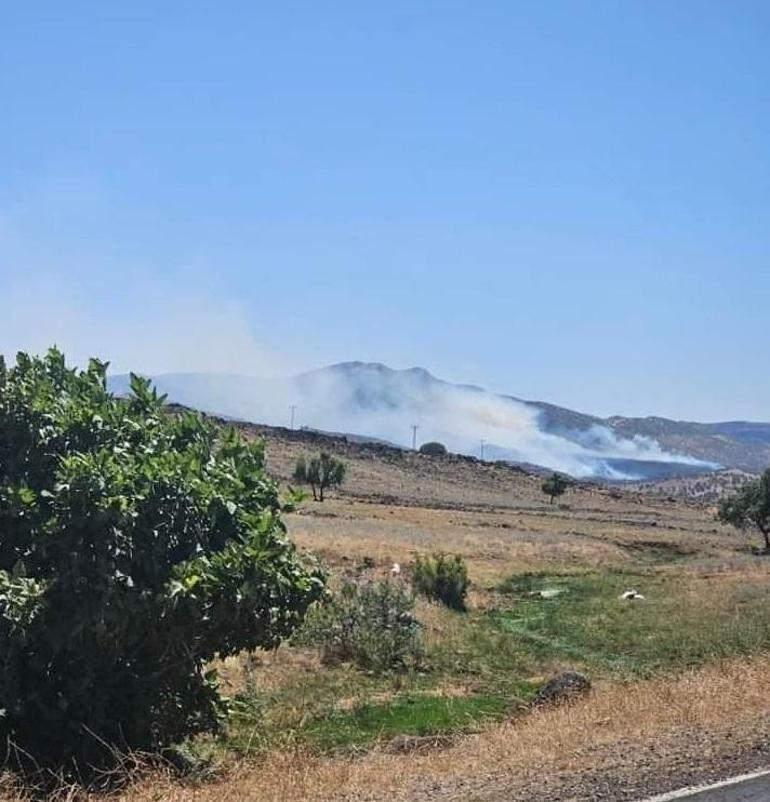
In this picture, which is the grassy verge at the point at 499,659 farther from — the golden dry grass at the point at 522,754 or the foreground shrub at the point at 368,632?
the golden dry grass at the point at 522,754

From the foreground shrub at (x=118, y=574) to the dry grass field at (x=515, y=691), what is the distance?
1.23m

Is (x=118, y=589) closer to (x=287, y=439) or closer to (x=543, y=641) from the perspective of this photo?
(x=543, y=641)

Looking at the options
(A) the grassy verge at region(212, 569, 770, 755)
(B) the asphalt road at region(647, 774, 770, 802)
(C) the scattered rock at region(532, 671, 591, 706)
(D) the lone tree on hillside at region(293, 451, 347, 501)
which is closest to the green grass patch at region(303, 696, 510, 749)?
(A) the grassy verge at region(212, 569, 770, 755)

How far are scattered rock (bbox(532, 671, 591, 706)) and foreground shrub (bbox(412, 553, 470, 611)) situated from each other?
16624 millimetres

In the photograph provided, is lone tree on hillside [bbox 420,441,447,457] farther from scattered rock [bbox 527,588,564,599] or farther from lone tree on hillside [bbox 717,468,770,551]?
scattered rock [bbox 527,588,564,599]

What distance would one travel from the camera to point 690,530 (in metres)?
79.1

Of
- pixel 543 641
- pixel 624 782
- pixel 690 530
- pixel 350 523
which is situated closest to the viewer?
Result: pixel 624 782

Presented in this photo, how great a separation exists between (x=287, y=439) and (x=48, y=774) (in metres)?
121

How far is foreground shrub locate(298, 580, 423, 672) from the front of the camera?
69.3ft

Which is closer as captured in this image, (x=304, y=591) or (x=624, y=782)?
Result: (x=624, y=782)

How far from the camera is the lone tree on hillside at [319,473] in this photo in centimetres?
8875

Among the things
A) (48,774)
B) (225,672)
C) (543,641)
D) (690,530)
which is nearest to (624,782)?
(48,774)

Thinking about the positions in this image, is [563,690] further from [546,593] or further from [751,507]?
[751,507]

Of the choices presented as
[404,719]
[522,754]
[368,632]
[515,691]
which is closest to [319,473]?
[368,632]
